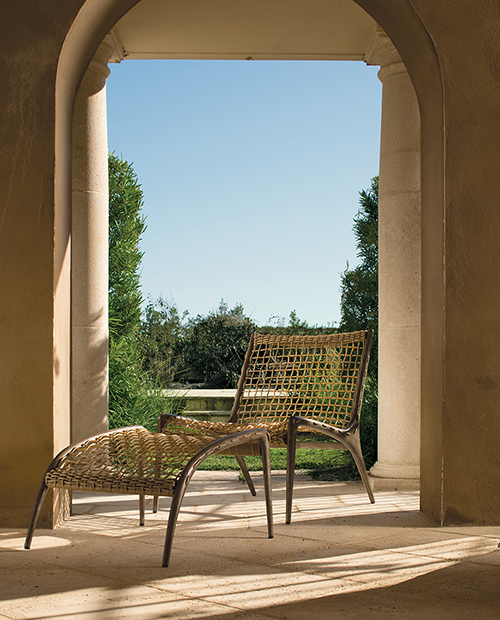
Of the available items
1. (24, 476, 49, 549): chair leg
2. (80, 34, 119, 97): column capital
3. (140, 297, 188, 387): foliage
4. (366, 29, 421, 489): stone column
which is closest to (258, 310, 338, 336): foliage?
(140, 297, 188, 387): foliage

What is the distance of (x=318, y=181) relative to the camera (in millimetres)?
22250

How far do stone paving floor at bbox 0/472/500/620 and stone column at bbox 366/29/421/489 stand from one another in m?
0.60

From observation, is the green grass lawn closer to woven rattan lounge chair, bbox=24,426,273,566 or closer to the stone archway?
woven rattan lounge chair, bbox=24,426,273,566

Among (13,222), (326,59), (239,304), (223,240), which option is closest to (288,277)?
(223,240)

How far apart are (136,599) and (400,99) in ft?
11.4

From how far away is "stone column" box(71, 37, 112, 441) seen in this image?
4090 millimetres

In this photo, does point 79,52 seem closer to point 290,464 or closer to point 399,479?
point 290,464

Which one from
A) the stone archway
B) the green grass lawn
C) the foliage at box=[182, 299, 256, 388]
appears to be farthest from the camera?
the foliage at box=[182, 299, 256, 388]

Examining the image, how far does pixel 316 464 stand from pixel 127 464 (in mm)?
2842

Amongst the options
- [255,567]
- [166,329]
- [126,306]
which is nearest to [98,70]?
[126,306]

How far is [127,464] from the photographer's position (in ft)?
7.99

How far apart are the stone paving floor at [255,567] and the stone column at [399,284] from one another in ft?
1.95

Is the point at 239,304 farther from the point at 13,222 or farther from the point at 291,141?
the point at 291,141

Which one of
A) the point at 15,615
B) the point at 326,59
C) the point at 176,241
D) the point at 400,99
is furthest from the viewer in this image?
the point at 176,241
